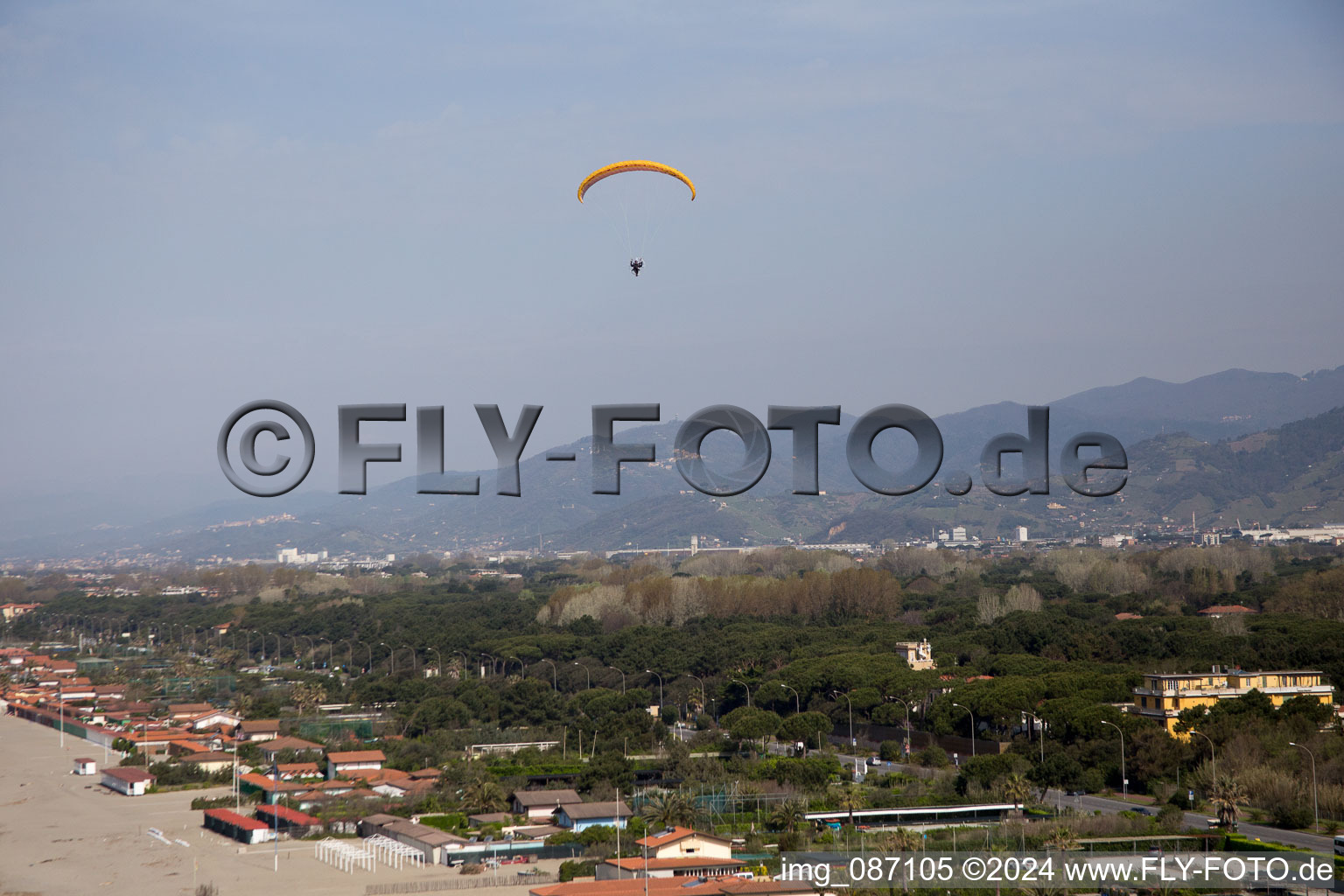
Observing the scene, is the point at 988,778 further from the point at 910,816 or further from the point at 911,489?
the point at 911,489

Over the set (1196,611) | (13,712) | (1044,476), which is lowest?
(13,712)

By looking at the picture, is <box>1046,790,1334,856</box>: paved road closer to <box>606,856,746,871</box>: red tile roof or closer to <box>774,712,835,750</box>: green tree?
<box>606,856,746,871</box>: red tile roof

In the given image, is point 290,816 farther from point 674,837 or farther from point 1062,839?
point 1062,839

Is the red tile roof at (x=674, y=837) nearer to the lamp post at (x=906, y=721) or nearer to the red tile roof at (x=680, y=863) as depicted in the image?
the red tile roof at (x=680, y=863)

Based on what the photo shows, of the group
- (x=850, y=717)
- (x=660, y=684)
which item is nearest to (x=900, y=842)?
(x=850, y=717)

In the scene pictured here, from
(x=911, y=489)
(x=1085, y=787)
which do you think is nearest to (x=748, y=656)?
(x=911, y=489)

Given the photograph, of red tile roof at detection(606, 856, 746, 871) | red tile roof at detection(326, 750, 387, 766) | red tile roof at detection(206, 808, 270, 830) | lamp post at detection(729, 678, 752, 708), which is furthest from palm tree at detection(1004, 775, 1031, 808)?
red tile roof at detection(326, 750, 387, 766)
